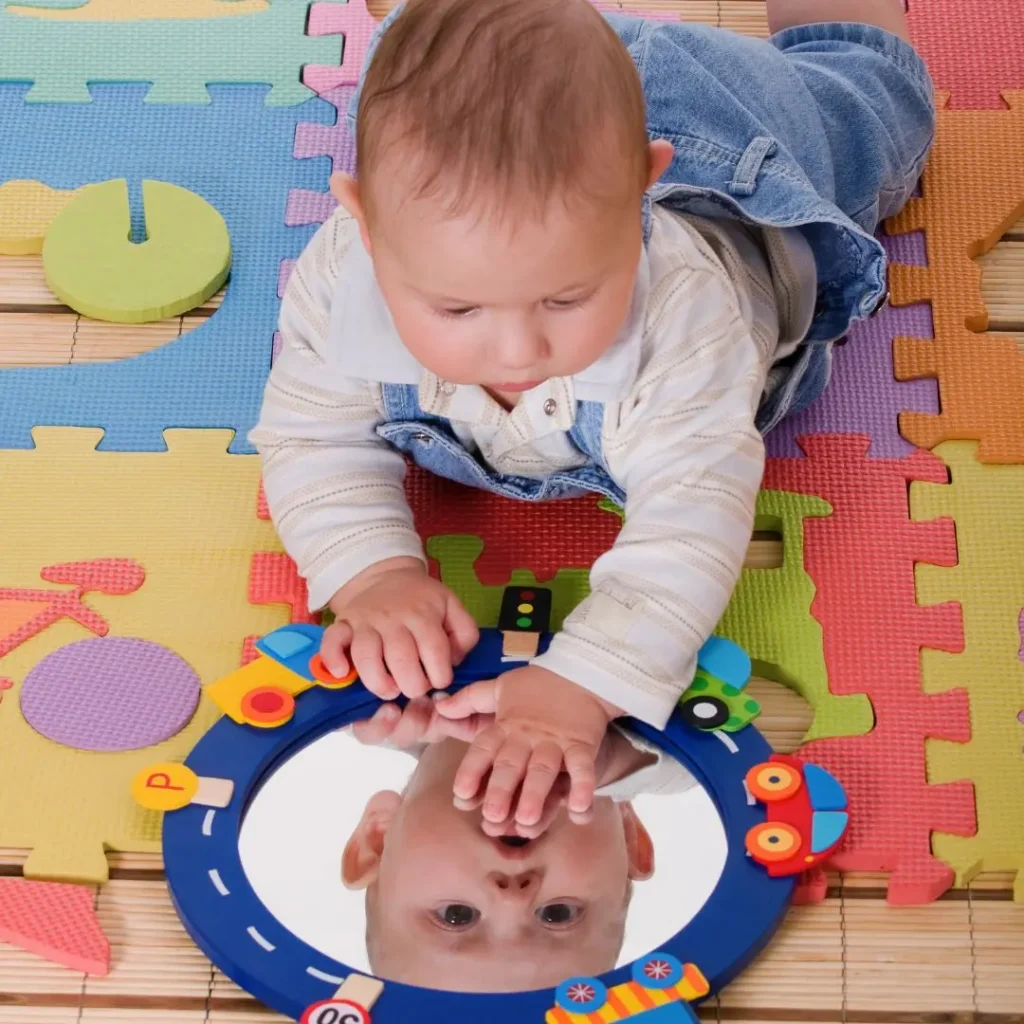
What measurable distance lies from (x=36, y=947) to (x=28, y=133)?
78 centimetres

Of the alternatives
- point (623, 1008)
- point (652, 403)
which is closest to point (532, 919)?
point (623, 1008)

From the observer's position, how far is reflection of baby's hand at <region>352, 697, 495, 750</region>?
1058 mm

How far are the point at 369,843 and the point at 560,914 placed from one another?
0.12 meters

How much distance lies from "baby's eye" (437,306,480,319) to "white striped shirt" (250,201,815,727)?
0.46 feet

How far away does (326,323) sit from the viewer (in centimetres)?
112

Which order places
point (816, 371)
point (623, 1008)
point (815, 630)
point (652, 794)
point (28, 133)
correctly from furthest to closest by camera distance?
Result: point (28, 133)
point (816, 371)
point (815, 630)
point (652, 794)
point (623, 1008)

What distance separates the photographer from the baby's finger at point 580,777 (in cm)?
100

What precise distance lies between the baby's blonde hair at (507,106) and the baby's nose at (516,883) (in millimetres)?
387

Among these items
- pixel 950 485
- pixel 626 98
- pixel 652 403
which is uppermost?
pixel 626 98

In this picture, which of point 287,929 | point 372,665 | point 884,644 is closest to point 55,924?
point 287,929

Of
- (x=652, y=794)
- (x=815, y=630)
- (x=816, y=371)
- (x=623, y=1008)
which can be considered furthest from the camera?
(x=816, y=371)

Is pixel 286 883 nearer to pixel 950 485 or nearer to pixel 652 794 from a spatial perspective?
pixel 652 794

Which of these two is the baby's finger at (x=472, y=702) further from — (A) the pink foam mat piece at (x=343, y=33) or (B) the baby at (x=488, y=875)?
(A) the pink foam mat piece at (x=343, y=33)

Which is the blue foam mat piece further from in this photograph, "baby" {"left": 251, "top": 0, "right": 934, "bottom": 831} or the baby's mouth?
the baby's mouth
